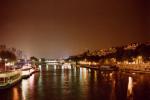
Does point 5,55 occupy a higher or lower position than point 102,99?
higher

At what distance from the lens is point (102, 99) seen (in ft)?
→ 107

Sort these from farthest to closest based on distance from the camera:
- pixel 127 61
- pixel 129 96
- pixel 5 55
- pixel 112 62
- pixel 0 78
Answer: pixel 112 62
pixel 127 61
pixel 5 55
pixel 0 78
pixel 129 96

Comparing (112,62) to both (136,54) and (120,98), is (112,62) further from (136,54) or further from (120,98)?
(120,98)

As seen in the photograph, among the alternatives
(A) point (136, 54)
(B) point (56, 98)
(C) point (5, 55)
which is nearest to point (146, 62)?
(A) point (136, 54)

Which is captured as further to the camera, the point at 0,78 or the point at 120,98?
the point at 0,78

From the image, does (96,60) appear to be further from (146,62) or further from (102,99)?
(102,99)

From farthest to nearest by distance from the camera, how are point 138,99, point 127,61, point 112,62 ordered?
point 112,62 → point 127,61 → point 138,99

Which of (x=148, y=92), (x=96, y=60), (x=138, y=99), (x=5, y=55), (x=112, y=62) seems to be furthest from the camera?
(x=96, y=60)

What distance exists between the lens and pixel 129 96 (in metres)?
33.3

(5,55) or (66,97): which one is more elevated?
(5,55)

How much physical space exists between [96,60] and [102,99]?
12957 centimetres

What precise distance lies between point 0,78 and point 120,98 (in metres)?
15.8

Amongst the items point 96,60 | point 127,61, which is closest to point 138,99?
point 127,61

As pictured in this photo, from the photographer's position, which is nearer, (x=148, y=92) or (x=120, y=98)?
(x=120, y=98)
